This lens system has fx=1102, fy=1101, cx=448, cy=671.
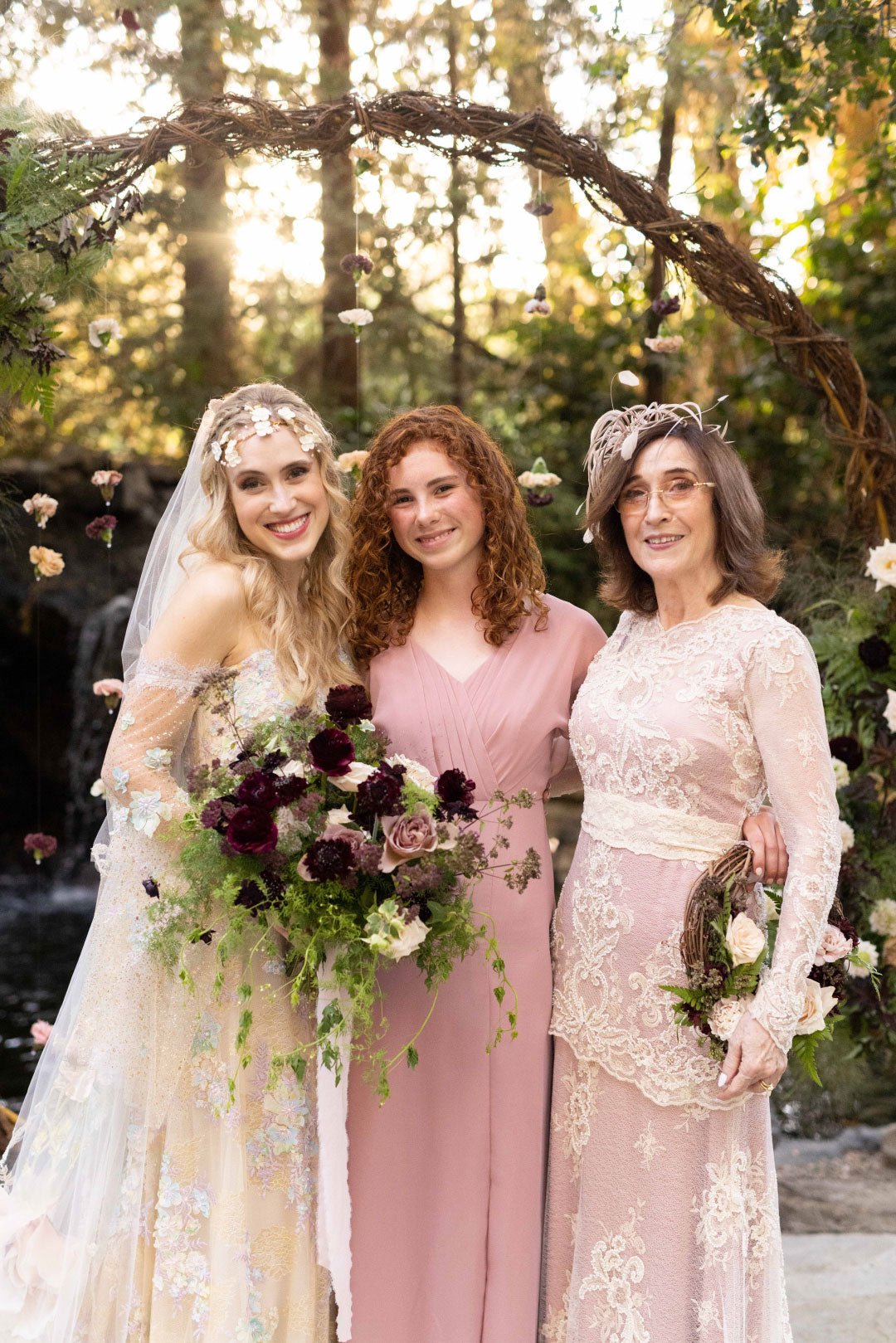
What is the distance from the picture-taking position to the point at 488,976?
2.57 m

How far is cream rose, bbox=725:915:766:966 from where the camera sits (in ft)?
6.94

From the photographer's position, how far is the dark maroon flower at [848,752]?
346 cm

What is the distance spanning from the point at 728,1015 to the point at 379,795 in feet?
2.65

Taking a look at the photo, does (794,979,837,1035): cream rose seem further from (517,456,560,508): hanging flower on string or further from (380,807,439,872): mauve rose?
(517,456,560,508): hanging flower on string

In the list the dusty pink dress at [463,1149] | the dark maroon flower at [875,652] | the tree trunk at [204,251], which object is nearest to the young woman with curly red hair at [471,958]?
the dusty pink dress at [463,1149]

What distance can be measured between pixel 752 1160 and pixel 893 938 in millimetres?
1417

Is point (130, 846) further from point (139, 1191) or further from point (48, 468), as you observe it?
point (48, 468)

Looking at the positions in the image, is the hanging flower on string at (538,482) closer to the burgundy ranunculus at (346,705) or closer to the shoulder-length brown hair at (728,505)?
the shoulder-length brown hair at (728,505)

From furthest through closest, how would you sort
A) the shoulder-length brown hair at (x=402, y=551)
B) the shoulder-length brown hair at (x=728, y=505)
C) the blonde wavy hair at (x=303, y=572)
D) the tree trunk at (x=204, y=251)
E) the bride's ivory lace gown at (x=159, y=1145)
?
the tree trunk at (x=204, y=251) < the shoulder-length brown hair at (x=402, y=551) < the blonde wavy hair at (x=303, y=572) < the shoulder-length brown hair at (x=728, y=505) < the bride's ivory lace gown at (x=159, y=1145)

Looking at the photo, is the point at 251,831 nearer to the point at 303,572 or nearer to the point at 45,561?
the point at 303,572

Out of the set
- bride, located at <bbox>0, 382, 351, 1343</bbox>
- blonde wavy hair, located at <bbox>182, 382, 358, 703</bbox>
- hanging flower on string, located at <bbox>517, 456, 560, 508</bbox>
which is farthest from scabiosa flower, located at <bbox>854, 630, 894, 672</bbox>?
bride, located at <bbox>0, 382, 351, 1343</bbox>

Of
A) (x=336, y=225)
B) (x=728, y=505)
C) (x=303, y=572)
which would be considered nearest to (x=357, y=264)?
(x=303, y=572)

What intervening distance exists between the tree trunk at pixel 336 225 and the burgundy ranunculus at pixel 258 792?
187 inches

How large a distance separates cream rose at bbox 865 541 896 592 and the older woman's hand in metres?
1.72
